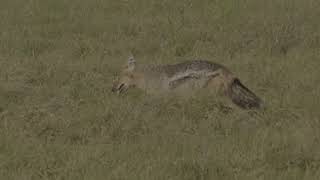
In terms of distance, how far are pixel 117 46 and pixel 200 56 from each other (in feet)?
4.56

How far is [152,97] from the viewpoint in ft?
31.3

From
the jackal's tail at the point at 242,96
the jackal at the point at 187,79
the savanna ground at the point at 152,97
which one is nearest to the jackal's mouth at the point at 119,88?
the jackal at the point at 187,79

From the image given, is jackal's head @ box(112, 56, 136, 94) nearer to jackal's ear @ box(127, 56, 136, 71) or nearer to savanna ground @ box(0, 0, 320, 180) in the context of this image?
jackal's ear @ box(127, 56, 136, 71)

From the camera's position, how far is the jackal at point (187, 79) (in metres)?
9.31

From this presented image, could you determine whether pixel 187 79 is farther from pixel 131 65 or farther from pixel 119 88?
pixel 131 65

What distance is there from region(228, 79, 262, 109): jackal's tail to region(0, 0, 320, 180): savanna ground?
0.61ft

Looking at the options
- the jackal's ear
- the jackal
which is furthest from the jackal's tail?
the jackal's ear

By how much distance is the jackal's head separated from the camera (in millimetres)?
10148

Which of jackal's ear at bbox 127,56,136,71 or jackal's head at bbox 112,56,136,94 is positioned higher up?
jackal's ear at bbox 127,56,136,71

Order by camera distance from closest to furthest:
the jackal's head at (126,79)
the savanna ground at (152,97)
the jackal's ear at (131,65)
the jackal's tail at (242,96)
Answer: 1. the savanna ground at (152,97)
2. the jackal's tail at (242,96)
3. the jackal's head at (126,79)
4. the jackal's ear at (131,65)

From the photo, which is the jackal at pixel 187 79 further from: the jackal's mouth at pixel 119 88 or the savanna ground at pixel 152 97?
the savanna ground at pixel 152 97

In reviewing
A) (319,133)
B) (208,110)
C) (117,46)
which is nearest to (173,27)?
(117,46)

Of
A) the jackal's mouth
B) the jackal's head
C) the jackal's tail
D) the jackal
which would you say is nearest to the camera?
the jackal's tail

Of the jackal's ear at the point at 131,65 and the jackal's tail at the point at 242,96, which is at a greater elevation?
the jackal's ear at the point at 131,65
